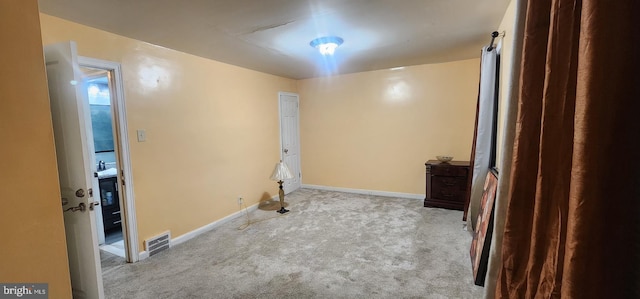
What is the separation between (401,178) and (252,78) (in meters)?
3.02

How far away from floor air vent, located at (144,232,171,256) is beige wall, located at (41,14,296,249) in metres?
0.06

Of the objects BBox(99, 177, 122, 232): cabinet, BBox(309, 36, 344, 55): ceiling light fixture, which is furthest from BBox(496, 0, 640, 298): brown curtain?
BBox(99, 177, 122, 232): cabinet

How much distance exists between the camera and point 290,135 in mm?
5188

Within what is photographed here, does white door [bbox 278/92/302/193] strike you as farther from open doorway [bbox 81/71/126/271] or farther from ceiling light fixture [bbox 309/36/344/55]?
open doorway [bbox 81/71/126/271]

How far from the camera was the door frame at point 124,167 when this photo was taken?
251 centimetres

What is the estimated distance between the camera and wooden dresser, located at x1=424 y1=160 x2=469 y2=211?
3.91m

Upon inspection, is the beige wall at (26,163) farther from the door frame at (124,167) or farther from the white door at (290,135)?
the white door at (290,135)

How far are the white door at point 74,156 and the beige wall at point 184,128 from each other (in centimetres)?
61

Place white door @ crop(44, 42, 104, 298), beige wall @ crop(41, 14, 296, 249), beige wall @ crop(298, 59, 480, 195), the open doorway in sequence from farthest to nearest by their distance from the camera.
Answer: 1. beige wall @ crop(298, 59, 480, 195)
2. the open doorway
3. beige wall @ crop(41, 14, 296, 249)
4. white door @ crop(44, 42, 104, 298)

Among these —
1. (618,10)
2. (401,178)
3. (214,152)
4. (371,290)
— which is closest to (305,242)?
(371,290)

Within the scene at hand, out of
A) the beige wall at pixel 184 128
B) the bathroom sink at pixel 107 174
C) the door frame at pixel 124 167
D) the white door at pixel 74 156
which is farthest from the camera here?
the bathroom sink at pixel 107 174

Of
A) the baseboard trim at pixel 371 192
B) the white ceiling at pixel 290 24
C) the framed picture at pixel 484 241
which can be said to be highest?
the white ceiling at pixel 290 24

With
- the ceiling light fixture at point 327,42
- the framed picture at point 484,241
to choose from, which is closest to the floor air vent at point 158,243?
the ceiling light fixture at point 327,42

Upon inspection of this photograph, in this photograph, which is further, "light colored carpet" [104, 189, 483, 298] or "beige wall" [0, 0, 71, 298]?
"light colored carpet" [104, 189, 483, 298]
